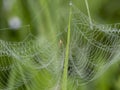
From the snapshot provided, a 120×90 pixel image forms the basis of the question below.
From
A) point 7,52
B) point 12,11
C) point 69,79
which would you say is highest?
point 12,11

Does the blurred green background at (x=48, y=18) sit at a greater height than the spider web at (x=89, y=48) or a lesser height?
greater

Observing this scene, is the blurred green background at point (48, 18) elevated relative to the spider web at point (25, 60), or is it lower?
elevated

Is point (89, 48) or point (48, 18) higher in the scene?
point (48, 18)

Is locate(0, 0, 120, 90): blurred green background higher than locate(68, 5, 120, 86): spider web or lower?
higher

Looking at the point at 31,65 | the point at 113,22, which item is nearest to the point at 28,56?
the point at 31,65

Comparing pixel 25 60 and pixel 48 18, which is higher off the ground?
pixel 48 18

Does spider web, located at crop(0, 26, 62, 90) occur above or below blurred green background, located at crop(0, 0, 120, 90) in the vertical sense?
below

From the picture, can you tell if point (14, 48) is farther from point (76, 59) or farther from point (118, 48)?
point (118, 48)

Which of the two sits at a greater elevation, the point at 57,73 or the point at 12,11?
the point at 12,11
